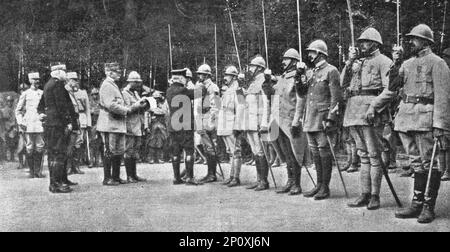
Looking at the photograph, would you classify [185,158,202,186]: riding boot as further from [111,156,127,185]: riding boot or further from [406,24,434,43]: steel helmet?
[406,24,434,43]: steel helmet

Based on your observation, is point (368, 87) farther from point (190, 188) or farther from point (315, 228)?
point (190, 188)

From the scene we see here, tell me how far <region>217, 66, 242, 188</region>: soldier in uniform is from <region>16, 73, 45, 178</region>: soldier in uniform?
4.06m

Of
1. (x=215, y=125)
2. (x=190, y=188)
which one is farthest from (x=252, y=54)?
(x=190, y=188)

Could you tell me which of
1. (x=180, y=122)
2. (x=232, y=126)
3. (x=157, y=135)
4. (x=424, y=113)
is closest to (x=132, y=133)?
(x=180, y=122)

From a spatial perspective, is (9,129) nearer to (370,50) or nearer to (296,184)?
(296,184)

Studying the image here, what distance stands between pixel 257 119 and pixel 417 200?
3.45 metres

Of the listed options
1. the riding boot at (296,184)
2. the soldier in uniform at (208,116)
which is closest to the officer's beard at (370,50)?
the riding boot at (296,184)

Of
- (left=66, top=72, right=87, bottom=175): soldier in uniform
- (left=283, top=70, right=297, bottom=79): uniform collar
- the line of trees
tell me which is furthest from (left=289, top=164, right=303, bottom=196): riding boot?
the line of trees

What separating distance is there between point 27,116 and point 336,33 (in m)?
8.02

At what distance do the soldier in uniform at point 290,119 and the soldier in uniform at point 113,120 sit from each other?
8.69 ft

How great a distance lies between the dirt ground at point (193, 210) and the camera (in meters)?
6.20

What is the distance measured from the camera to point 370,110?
681 cm

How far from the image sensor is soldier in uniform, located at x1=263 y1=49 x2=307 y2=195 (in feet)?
28.0

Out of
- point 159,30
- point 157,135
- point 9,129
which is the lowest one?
point 157,135
